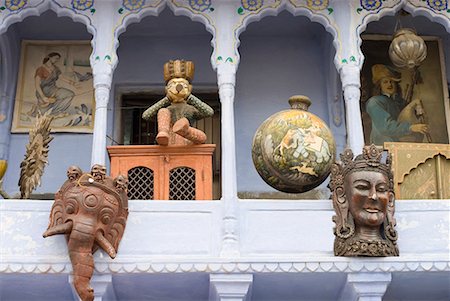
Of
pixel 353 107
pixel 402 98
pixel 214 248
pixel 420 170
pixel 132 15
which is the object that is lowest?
pixel 214 248

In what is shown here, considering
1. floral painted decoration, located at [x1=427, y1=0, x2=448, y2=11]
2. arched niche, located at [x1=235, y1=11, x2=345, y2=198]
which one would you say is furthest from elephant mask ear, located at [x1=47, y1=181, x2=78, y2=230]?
floral painted decoration, located at [x1=427, y1=0, x2=448, y2=11]

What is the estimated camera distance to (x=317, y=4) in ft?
31.5

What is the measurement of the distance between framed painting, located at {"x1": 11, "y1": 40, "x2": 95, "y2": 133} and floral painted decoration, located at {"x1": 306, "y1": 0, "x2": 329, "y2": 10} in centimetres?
309

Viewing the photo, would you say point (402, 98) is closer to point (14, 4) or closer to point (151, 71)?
point (151, 71)

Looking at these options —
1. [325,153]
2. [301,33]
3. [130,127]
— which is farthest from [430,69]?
[130,127]

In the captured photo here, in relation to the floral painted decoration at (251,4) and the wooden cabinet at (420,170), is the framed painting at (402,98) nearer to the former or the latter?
the wooden cabinet at (420,170)

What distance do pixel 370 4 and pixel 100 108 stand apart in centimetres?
312

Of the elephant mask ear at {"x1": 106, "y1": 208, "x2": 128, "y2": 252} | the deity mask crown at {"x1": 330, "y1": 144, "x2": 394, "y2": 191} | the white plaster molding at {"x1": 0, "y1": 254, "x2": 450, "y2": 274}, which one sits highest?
the deity mask crown at {"x1": 330, "y1": 144, "x2": 394, "y2": 191}

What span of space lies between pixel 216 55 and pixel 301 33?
2469 mm

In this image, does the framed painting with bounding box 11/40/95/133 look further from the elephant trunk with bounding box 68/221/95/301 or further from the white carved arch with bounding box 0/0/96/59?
the elephant trunk with bounding box 68/221/95/301

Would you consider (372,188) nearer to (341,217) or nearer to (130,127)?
(341,217)

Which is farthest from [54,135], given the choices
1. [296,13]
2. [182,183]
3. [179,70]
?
[296,13]

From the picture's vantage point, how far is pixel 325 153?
880cm

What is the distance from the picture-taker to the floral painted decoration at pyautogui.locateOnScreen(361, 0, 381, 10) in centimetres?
958
